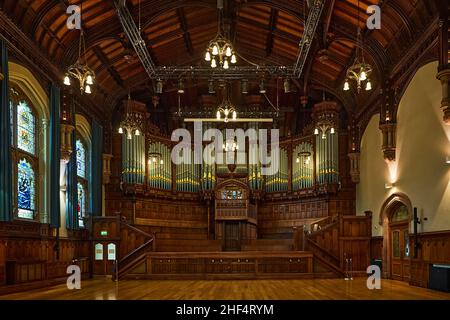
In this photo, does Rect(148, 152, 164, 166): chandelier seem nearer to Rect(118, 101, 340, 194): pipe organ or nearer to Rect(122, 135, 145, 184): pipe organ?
Rect(118, 101, 340, 194): pipe organ

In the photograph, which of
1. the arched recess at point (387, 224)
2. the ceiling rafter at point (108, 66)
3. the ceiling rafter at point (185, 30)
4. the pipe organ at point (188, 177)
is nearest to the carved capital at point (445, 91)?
the arched recess at point (387, 224)

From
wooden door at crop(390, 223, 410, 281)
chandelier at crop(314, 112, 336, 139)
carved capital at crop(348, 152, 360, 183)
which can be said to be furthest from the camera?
carved capital at crop(348, 152, 360, 183)

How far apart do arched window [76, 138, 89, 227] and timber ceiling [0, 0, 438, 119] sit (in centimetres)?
224

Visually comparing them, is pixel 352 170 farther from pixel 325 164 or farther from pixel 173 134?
pixel 173 134

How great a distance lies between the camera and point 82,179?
18500 mm

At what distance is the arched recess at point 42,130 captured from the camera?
13994 millimetres

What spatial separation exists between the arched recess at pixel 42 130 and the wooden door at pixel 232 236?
8683 millimetres

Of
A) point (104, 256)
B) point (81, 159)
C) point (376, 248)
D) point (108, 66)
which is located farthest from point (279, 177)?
point (108, 66)

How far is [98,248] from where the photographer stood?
17750 millimetres

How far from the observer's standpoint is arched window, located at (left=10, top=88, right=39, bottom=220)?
1314 cm

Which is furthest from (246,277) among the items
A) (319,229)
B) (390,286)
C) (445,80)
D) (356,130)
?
(445,80)

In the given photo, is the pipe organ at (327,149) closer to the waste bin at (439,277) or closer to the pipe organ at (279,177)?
the pipe organ at (279,177)

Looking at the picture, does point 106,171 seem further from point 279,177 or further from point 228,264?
point 279,177

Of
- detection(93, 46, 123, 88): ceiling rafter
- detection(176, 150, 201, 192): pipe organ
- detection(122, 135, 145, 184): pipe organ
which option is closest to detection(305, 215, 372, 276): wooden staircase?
detection(176, 150, 201, 192): pipe organ
